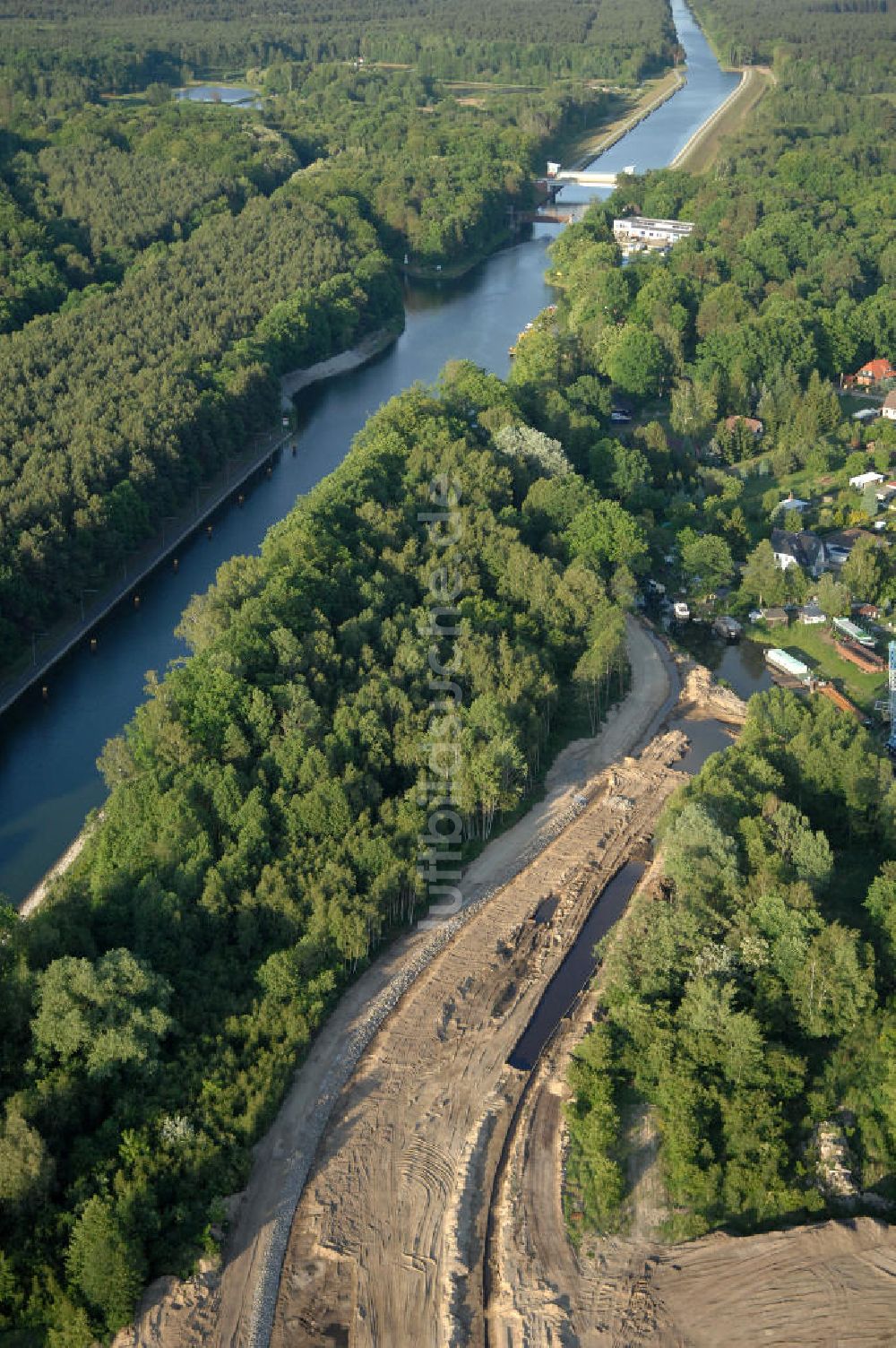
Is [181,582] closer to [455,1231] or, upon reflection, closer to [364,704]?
[364,704]

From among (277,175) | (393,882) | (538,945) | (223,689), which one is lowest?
(538,945)

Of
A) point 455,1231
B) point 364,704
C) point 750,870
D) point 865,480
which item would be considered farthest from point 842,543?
point 455,1231

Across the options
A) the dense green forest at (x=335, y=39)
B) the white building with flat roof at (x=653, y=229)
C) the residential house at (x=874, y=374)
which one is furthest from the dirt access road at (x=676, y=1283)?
the dense green forest at (x=335, y=39)

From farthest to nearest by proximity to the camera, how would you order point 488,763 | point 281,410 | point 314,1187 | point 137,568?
1. point 281,410
2. point 137,568
3. point 488,763
4. point 314,1187

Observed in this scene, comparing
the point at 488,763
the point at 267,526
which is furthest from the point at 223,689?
the point at 267,526

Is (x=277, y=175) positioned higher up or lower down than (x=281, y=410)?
higher up

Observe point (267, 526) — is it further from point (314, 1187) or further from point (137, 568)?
point (314, 1187)

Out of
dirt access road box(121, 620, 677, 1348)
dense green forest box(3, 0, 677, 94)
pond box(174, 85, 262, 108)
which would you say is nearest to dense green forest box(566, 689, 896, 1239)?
dirt access road box(121, 620, 677, 1348)
